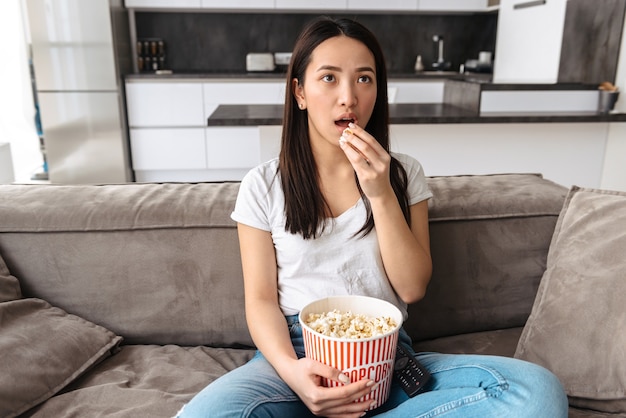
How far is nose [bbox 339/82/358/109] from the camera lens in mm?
1019

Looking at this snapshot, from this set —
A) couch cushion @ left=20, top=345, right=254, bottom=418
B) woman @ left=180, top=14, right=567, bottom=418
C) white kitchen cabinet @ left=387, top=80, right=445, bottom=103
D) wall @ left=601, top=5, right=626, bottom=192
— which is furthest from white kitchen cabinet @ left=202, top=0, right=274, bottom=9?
couch cushion @ left=20, top=345, right=254, bottom=418

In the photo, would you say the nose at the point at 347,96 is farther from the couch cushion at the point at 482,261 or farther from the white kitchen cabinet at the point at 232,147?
the white kitchen cabinet at the point at 232,147

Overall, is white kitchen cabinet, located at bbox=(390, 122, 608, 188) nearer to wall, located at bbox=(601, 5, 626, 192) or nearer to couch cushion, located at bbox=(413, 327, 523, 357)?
wall, located at bbox=(601, 5, 626, 192)

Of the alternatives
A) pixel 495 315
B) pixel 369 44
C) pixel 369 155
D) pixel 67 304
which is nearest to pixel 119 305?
pixel 67 304

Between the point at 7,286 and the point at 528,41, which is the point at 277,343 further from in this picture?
the point at 528,41

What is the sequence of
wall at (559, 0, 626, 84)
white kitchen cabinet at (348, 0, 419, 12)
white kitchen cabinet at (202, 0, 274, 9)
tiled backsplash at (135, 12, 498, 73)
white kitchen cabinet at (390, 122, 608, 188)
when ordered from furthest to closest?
1. tiled backsplash at (135, 12, 498, 73)
2. white kitchen cabinet at (348, 0, 419, 12)
3. white kitchen cabinet at (202, 0, 274, 9)
4. wall at (559, 0, 626, 84)
5. white kitchen cabinet at (390, 122, 608, 188)

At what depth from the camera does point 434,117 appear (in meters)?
2.46

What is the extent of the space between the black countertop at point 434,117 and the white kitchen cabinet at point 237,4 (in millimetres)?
1828

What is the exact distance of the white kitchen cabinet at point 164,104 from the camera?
13.4 feet

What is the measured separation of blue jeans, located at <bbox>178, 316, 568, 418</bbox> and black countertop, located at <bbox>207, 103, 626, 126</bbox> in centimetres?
154

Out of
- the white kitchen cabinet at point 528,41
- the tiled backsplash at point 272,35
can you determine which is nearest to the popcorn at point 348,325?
the white kitchen cabinet at point 528,41

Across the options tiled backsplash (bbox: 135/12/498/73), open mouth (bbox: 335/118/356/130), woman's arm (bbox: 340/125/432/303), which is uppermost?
tiled backsplash (bbox: 135/12/498/73)

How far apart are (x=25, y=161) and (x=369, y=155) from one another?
14.2 ft

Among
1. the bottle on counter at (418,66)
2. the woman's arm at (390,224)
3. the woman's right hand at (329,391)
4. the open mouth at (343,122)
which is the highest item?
the bottle on counter at (418,66)
